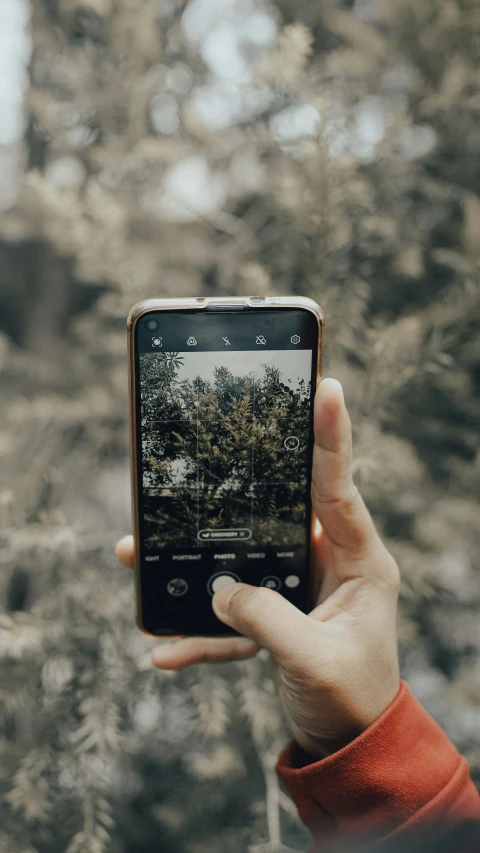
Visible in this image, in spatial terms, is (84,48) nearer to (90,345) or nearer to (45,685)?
(90,345)

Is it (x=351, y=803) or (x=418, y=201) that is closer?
(x=351, y=803)

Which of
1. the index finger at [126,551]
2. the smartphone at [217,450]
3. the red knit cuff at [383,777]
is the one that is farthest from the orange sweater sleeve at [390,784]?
the index finger at [126,551]

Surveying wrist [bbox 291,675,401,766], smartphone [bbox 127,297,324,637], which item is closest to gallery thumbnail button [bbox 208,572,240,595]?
smartphone [bbox 127,297,324,637]

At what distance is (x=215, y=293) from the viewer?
32.6 inches

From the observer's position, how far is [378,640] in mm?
489

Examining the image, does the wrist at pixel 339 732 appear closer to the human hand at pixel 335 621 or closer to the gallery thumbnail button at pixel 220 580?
the human hand at pixel 335 621

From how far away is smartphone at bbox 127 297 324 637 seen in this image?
0.50 m

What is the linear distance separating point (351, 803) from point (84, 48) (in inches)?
32.4

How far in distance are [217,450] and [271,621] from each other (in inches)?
5.8

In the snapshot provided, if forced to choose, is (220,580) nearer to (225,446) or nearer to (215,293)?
(225,446)

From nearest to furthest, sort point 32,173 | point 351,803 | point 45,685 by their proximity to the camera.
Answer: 1. point 351,803
2. point 32,173
3. point 45,685

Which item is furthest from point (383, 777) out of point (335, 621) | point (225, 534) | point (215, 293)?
point (215, 293)

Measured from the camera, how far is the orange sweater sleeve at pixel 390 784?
454mm

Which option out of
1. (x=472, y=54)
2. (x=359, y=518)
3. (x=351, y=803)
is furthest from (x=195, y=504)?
(x=472, y=54)
